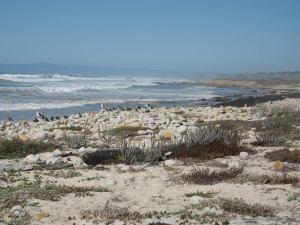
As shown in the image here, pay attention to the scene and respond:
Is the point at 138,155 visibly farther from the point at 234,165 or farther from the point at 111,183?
the point at 234,165

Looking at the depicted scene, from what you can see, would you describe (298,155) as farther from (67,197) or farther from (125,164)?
(67,197)

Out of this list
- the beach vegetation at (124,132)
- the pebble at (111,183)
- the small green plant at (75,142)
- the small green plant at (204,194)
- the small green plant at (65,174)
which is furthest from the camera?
the beach vegetation at (124,132)

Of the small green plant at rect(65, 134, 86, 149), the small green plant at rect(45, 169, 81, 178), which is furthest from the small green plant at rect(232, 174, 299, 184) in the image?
the small green plant at rect(65, 134, 86, 149)

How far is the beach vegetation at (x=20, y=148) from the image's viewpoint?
8234 millimetres

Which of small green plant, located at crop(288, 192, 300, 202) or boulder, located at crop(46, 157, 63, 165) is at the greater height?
small green plant, located at crop(288, 192, 300, 202)

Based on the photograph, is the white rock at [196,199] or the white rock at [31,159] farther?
the white rock at [31,159]

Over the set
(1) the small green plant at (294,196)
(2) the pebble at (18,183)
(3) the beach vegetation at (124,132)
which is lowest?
(3) the beach vegetation at (124,132)

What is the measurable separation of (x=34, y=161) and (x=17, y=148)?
1.30m

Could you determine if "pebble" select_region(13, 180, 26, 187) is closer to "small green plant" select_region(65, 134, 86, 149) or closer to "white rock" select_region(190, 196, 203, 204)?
"white rock" select_region(190, 196, 203, 204)

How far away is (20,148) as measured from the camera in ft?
28.2

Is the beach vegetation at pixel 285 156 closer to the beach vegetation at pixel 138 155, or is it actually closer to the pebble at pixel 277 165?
the pebble at pixel 277 165

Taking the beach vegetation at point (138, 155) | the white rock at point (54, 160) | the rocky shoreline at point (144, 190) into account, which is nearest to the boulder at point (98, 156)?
the rocky shoreline at point (144, 190)

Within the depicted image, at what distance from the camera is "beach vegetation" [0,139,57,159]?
27.0 feet

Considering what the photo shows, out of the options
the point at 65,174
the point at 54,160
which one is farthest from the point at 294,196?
the point at 54,160
